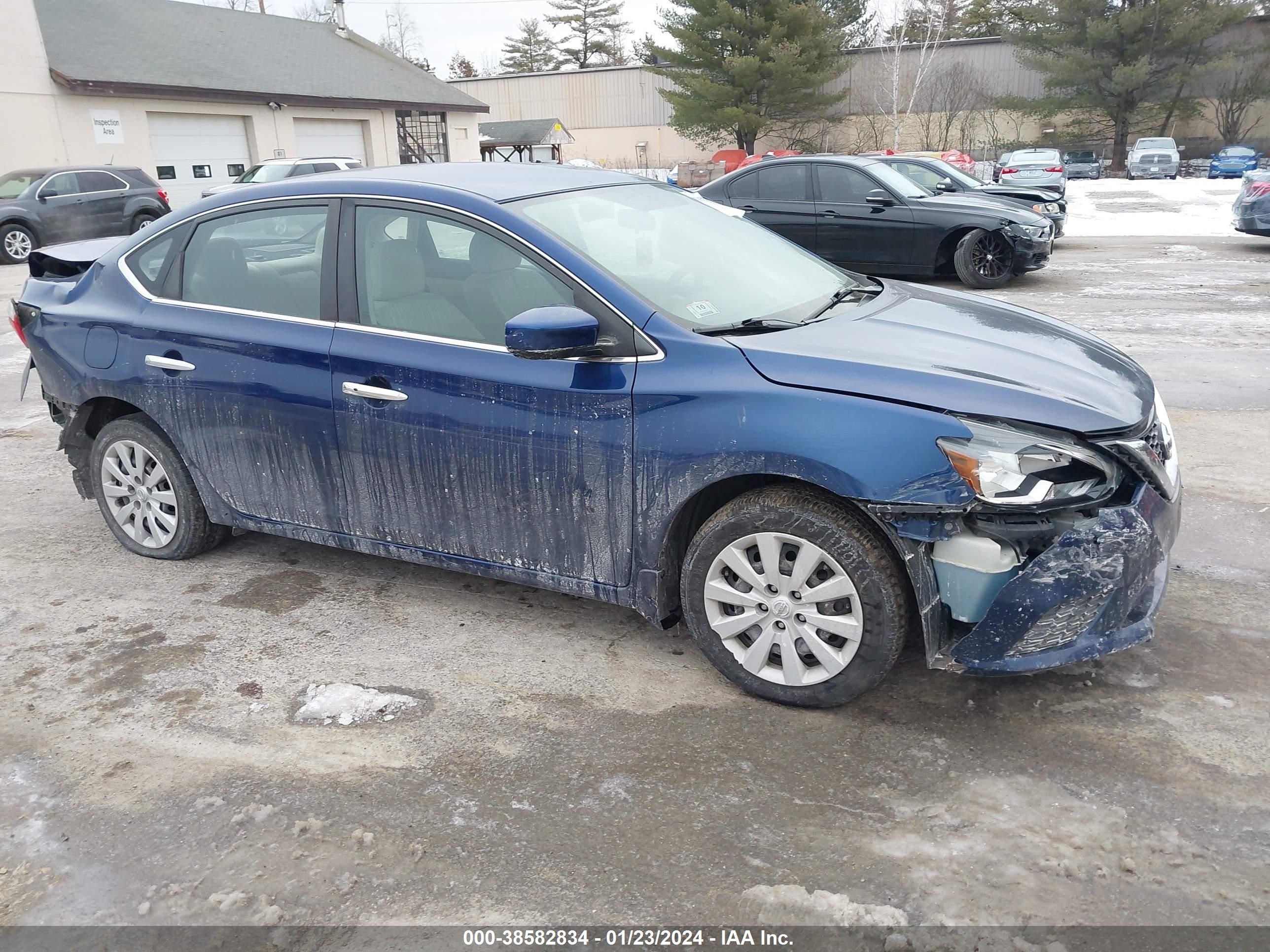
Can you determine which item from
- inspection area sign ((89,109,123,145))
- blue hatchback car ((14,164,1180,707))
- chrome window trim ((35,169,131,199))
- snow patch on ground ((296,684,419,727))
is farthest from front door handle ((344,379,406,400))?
inspection area sign ((89,109,123,145))

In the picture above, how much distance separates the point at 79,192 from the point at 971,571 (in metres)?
21.3

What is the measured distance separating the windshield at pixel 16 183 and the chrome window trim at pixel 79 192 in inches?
11.6

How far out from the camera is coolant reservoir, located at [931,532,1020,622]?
9.55 feet

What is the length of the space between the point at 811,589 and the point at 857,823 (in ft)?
2.33

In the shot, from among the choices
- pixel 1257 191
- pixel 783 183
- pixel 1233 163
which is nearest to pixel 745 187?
pixel 783 183

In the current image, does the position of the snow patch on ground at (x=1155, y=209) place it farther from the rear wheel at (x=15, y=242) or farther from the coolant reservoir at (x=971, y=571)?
the rear wheel at (x=15, y=242)

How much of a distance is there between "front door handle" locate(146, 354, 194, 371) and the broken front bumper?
3.16 meters

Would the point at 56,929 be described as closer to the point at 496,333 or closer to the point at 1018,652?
the point at 496,333

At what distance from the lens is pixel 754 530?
3.17 m

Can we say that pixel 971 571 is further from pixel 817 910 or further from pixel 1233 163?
pixel 1233 163

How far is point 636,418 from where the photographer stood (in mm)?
3291

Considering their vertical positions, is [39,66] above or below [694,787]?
above

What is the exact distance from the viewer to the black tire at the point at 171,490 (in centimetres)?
445

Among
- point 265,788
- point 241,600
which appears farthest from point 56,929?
point 241,600
